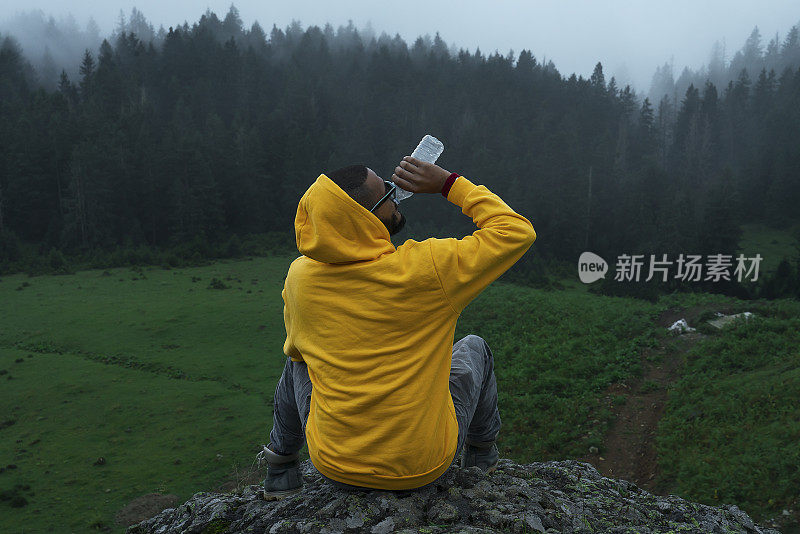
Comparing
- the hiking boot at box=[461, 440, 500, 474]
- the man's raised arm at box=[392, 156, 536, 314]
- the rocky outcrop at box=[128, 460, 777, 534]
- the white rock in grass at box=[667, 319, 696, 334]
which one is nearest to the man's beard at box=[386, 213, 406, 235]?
A: the man's raised arm at box=[392, 156, 536, 314]

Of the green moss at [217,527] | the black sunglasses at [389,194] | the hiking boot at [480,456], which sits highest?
the black sunglasses at [389,194]

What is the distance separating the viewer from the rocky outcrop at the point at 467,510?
275 centimetres

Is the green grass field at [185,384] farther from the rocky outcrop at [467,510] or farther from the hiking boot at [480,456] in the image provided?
the hiking boot at [480,456]

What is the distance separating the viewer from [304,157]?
149 feet

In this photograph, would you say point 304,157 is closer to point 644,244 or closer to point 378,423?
point 644,244

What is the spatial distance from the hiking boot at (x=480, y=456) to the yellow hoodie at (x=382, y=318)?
0.91m

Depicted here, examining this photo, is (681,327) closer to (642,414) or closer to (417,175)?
(642,414)

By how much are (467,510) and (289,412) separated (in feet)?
3.70

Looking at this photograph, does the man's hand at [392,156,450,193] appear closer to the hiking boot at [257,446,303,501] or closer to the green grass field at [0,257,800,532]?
the hiking boot at [257,446,303,501]

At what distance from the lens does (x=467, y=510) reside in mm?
2902

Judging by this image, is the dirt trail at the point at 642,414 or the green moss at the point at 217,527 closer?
the green moss at the point at 217,527

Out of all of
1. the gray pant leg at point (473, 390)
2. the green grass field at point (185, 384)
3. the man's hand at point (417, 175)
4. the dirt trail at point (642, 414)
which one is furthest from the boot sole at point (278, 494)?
the dirt trail at point (642, 414)

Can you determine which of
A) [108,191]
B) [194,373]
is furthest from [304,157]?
[194,373]

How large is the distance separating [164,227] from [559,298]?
94.9 ft
